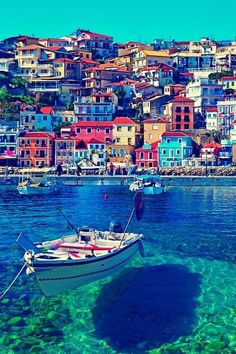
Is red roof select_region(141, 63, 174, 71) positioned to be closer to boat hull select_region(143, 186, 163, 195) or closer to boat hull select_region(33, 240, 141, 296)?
boat hull select_region(143, 186, 163, 195)

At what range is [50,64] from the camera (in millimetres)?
107562

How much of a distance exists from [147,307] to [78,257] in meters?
3.55

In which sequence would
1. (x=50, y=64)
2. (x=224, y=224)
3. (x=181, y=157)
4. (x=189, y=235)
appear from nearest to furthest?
(x=189, y=235) < (x=224, y=224) < (x=181, y=157) < (x=50, y=64)

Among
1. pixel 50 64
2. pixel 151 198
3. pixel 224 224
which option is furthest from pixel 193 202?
pixel 50 64

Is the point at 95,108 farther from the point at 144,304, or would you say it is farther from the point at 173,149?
the point at 144,304

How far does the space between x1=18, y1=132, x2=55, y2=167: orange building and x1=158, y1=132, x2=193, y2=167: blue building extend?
20.4 metres

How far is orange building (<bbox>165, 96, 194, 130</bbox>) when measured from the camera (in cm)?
8981

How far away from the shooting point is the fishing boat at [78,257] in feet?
57.3

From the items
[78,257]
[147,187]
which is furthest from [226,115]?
[78,257]

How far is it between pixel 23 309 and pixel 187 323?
603 cm

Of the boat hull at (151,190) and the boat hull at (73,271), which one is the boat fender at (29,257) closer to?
the boat hull at (73,271)

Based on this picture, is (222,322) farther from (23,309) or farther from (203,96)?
(203,96)

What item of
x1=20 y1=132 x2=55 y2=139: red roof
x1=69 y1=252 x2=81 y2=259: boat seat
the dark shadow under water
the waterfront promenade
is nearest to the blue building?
the waterfront promenade

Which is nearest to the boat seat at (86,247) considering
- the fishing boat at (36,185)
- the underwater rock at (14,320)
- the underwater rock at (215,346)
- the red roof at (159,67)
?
the underwater rock at (14,320)
